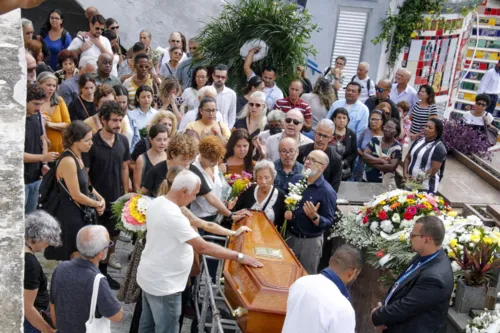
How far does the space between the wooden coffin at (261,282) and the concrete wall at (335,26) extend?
9471 millimetres

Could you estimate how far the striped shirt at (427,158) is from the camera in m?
8.90

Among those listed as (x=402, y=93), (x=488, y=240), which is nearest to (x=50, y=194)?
(x=488, y=240)

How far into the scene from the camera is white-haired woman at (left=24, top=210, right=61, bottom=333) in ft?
16.2

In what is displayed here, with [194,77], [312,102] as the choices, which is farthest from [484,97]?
[194,77]

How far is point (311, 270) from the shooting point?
722 centimetres

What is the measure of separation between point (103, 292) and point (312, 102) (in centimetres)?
639

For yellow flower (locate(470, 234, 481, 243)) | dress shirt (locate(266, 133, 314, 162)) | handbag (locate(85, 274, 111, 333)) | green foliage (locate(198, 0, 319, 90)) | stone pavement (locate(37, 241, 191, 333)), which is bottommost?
stone pavement (locate(37, 241, 191, 333))

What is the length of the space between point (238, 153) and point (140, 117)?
173 cm

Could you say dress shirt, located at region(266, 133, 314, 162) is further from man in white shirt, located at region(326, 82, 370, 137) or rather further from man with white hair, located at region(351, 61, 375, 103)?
man with white hair, located at region(351, 61, 375, 103)

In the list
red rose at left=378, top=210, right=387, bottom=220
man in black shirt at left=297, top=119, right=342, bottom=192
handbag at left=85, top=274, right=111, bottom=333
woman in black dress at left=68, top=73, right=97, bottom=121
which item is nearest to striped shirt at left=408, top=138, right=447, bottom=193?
man in black shirt at left=297, top=119, right=342, bottom=192

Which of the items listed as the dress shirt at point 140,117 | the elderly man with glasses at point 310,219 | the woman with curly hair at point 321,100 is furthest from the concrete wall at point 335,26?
the elderly man with glasses at point 310,219

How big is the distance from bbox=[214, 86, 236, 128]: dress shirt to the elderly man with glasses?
3.04 m

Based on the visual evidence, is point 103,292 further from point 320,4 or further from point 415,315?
point 320,4

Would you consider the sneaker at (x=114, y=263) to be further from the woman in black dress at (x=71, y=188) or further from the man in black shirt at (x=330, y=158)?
the man in black shirt at (x=330, y=158)
